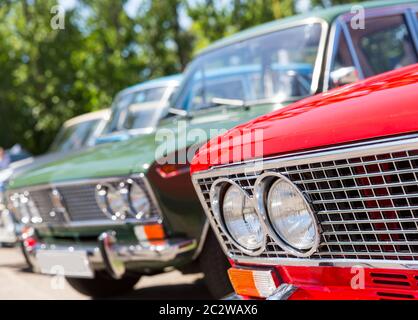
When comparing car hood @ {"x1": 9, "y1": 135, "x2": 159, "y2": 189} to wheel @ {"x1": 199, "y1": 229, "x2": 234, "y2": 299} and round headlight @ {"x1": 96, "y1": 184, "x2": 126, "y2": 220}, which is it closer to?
round headlight @ {"x1": 96, "y1": 184, "x2": 126, "y2": 220}

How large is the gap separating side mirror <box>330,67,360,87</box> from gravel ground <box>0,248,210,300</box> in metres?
1.85

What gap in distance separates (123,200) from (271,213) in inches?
69.7

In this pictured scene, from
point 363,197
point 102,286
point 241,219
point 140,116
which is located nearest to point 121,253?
point 102,286

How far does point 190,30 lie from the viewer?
1261 inches

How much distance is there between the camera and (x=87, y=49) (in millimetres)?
30828

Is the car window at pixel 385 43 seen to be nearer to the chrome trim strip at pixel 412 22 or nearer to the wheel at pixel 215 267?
the chrome trim strip at pixel 412 22

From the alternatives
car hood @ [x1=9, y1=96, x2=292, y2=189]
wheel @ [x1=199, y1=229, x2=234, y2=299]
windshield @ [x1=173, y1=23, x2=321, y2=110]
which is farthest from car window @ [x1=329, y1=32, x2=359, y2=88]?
wheel @ [x1=199, y1=229, x2=234, y2=299]

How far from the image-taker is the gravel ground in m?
5.11

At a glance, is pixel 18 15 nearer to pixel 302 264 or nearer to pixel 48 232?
pixel 48 232

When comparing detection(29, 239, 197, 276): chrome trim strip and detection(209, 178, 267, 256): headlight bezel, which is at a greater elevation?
detection(209, 178, 267, 256): headlight bezel

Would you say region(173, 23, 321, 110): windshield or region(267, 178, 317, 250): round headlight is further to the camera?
region(173, 23, 321, 110): windshield

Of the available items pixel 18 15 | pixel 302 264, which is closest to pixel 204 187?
pixel 302 264

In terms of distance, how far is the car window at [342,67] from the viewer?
3.71 m

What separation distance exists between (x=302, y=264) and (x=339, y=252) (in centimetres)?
15
